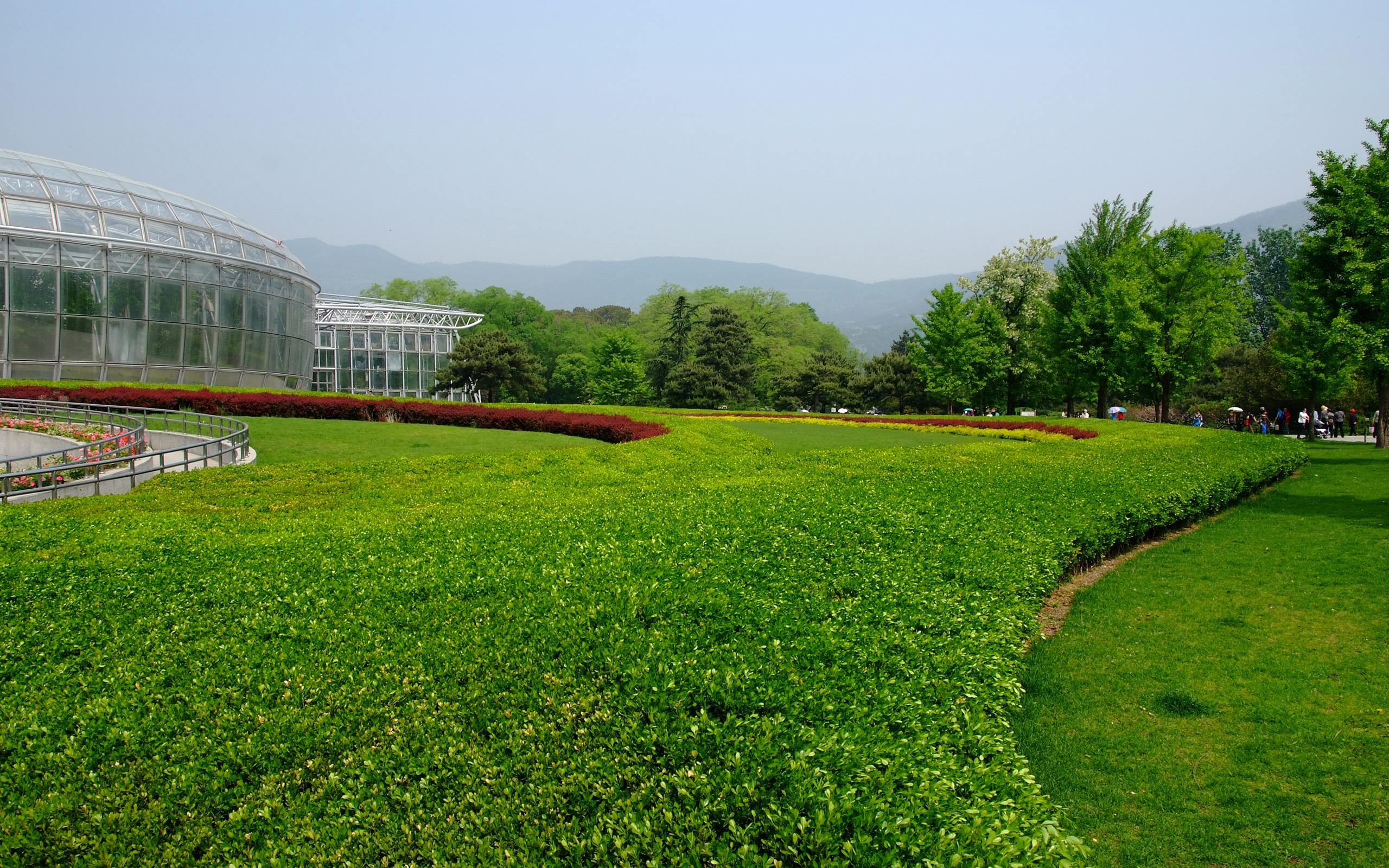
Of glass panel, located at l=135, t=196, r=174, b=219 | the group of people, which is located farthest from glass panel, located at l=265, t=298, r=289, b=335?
the group of people

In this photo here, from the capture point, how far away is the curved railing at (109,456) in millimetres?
8633

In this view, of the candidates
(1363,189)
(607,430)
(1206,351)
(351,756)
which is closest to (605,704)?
(351,756)

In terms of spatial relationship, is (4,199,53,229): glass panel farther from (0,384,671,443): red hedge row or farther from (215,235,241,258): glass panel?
(0,384,671,443): red hedge row

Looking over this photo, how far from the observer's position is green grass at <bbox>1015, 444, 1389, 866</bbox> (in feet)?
12.5

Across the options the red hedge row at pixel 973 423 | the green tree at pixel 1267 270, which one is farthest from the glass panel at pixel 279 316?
the green tree at pixel 1267 270

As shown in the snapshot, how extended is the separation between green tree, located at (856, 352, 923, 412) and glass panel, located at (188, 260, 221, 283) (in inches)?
1356

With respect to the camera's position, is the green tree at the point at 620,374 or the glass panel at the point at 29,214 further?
the green tree at the point at 620,374

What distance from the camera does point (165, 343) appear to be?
2653 centimetres

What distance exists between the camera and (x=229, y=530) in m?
6.13

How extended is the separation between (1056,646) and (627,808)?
4650 millimetres

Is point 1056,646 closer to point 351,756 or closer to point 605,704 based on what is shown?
point 605,704

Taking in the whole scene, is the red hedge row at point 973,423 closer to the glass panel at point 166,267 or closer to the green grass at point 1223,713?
the green grass at point 1223,713

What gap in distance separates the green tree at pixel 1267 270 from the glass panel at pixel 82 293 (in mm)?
79999

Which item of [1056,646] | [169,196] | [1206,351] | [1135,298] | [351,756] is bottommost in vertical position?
[1056,646]
